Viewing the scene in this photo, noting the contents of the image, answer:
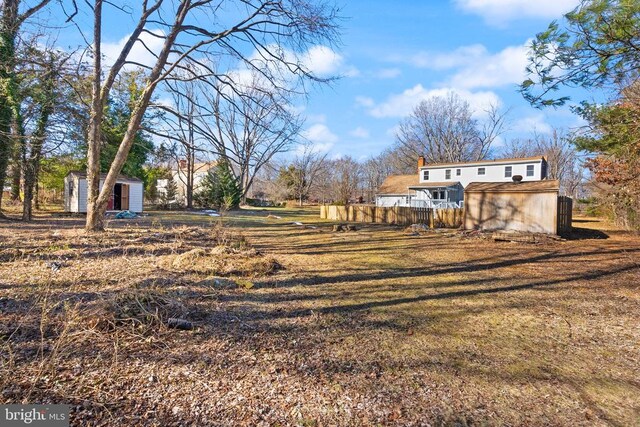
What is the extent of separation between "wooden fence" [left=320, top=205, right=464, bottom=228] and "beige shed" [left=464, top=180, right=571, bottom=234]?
→ 9.63ft

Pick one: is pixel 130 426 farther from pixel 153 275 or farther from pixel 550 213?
pixel 550 213

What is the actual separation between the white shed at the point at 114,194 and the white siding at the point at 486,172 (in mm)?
23696

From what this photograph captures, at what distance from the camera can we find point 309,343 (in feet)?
10.4

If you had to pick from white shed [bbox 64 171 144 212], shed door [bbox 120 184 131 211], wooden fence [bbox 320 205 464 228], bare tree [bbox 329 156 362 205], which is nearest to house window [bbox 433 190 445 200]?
wooden fence [bbox 320 205 464 228]

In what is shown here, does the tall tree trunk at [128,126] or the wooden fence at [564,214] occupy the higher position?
the tall tree trunk at [128,126]

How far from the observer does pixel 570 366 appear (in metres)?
2.87

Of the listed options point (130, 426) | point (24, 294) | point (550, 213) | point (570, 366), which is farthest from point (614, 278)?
point (24, 294)

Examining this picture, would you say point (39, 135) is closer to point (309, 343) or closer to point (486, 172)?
point (309, 343)

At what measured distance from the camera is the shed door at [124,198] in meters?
19.9

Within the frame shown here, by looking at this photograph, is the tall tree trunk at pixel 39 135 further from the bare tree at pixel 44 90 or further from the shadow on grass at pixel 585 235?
the shadow on grass at pixel 585 235

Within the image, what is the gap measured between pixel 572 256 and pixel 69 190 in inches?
885

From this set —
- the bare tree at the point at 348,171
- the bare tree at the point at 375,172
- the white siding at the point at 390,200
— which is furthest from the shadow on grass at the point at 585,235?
the bare tree at the point at 375,172

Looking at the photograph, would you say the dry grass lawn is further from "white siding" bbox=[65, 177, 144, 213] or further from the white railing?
the white railing

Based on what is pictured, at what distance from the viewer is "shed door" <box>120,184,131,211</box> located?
1991 cm
